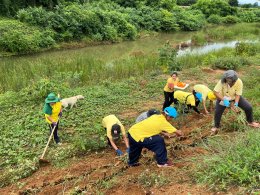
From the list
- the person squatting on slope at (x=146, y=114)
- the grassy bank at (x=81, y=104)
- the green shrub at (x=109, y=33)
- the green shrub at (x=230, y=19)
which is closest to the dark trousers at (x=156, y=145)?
the person squatting on slope at (x=146, y=114)

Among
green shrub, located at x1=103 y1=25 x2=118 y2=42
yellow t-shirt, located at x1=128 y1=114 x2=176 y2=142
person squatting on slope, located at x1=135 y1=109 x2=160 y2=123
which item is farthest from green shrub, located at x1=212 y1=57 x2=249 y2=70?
green shrub, located at x1=103 y1=25 x2=118 y2=42

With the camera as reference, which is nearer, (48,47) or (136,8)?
(48,47)

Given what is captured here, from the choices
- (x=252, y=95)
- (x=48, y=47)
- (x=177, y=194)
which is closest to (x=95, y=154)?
(x=177, y=194)

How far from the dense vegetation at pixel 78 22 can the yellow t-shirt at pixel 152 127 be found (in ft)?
56.7

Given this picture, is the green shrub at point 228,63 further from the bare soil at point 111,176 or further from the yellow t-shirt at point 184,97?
the bare soil at point 111,176

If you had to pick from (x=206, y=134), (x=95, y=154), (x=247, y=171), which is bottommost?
(x=95, y=154)

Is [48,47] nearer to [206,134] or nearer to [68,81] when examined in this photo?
[68,81]

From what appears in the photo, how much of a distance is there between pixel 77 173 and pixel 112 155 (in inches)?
34.5

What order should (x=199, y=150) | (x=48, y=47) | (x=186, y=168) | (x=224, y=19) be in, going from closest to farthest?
(x=186, y=168), (x=199, y=150), (x=48, y=47), (x=224, y=19)

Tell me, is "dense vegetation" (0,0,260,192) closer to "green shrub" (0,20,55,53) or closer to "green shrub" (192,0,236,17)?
"green shrub" (0,20,55,53)

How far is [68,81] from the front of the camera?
10.2 metres

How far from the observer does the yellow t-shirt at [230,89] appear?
17.6 feet

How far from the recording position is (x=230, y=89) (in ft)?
17.8

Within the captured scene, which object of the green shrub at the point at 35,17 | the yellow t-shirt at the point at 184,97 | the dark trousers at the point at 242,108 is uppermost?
the green shrub at the point at 35,17
